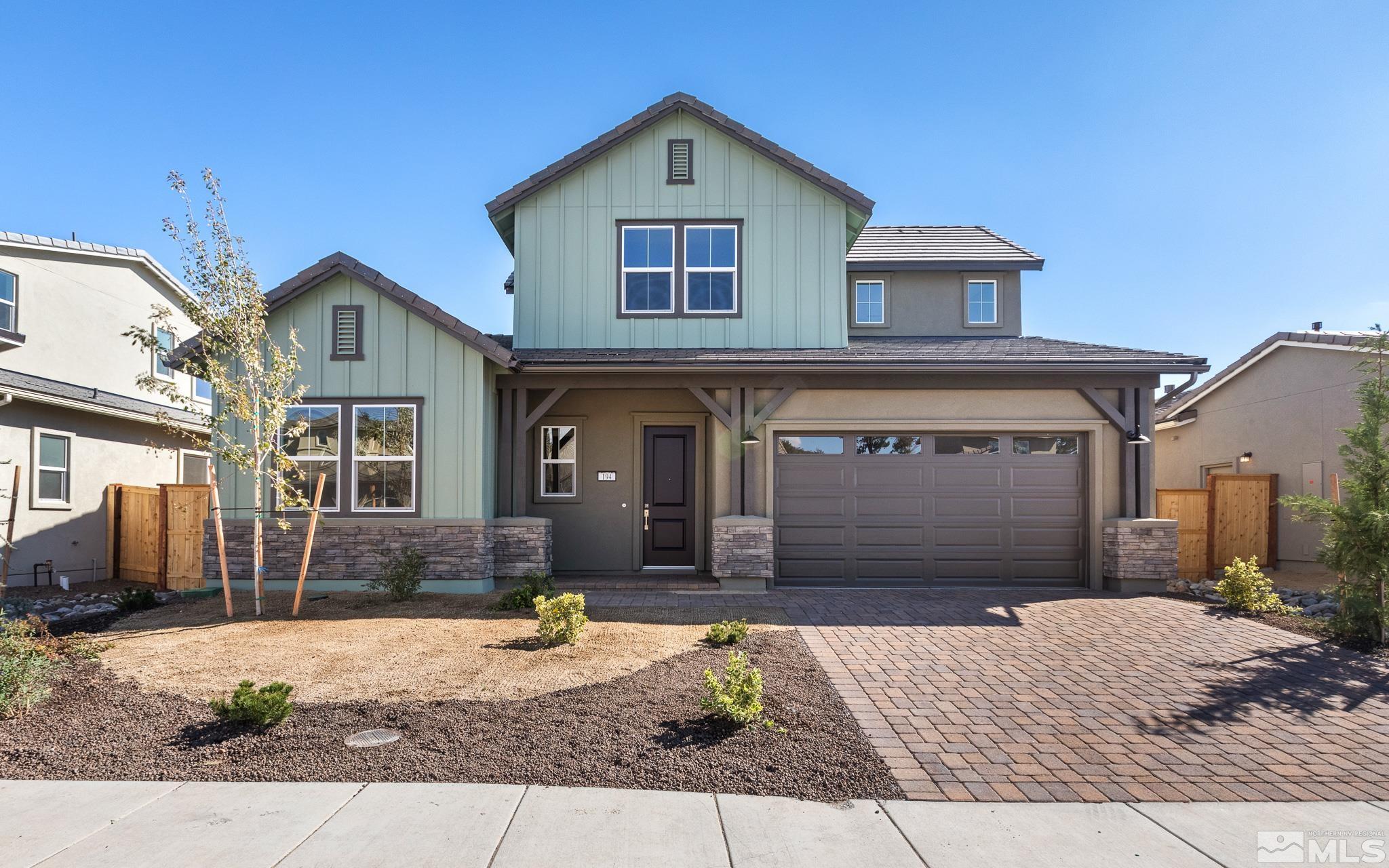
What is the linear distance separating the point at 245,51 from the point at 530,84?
4178 millimetres

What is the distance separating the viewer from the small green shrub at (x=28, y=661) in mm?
5215

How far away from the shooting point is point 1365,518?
25.5 feet

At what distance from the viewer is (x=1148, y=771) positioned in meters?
4.43

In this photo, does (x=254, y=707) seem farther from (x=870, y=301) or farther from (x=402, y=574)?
(x=870, y=301)

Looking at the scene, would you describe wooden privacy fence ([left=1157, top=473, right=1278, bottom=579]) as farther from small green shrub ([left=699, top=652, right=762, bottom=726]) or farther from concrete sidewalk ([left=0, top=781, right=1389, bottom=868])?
small green shrub ([left=699, top=652, right=762, bottom=726])

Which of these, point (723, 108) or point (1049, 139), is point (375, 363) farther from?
point (1049, 139)

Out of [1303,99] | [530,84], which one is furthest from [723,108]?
[1303,99]

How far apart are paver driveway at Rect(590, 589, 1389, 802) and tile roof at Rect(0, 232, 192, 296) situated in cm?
1303

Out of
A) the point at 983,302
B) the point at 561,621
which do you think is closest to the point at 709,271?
the point at 983,302

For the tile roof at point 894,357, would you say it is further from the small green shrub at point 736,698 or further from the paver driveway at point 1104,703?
the small green shrub at point 736,698

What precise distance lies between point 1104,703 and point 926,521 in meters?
5.50

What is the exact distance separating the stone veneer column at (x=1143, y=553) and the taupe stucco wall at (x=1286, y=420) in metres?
3.70

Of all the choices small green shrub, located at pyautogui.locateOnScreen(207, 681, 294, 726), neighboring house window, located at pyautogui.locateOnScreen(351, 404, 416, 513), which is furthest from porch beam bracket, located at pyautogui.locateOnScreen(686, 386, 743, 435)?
small green shrub, located at pyautogui.locateOnScreen(207, 681, 294, 726)

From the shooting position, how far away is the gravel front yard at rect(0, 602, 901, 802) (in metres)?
4.23
